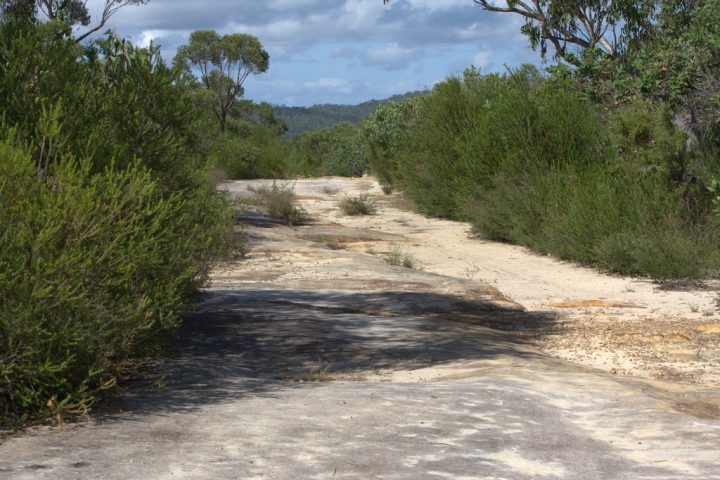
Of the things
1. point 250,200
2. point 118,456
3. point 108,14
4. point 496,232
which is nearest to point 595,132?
point 496,232

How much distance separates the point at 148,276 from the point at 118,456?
6.76 feet

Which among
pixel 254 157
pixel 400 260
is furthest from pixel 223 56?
pixel 400 260

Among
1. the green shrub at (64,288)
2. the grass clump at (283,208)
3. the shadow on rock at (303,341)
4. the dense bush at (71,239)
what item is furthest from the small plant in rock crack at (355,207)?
the green shrub at (64,288)

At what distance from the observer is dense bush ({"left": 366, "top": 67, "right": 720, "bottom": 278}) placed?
16203mm

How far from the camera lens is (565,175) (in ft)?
65.3

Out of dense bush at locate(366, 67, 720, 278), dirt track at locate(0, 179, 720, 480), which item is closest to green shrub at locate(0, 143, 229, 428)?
dirt track at locate(0, 179, 720, 480)

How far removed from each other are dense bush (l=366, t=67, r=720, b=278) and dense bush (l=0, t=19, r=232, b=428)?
1028 centimetres

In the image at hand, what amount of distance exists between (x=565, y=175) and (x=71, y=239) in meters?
15.6

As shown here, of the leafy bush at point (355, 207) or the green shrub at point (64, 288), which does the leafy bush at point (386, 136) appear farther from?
the green shrub at point (64, 288)

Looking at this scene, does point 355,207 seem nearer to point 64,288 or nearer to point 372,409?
point 372,409

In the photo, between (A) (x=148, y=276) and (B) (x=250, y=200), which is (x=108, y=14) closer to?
(B) (x=250, y=200)

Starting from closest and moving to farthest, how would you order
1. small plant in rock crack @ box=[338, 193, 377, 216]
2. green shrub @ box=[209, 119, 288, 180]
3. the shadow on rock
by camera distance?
1. the shadow on rock
2. small plant in rock crack @ box=[338, 193, 377, 216]
3. green shrub @ box=[209, 119, 288, 180]

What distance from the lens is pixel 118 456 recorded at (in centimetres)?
466

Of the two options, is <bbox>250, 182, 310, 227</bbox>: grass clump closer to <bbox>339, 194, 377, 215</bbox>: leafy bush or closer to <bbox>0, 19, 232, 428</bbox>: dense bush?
<bbox>339, 194, 377, 215</bbox>: leafy bush
